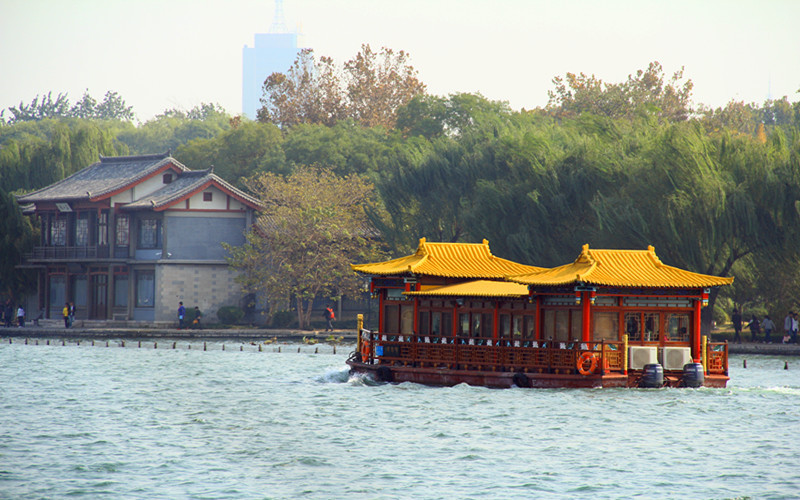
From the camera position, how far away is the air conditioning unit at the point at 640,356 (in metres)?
28.3

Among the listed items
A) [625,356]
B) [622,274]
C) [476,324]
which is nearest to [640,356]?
[625,356]

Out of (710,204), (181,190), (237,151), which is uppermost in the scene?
(237,151)

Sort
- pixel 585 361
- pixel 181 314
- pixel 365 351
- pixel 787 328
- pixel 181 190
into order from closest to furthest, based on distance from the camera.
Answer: pixel 585 361
pixel 365 351
pixel 787 328
pixel 181 314
pixel 181 190

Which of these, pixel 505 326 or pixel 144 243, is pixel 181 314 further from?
pixel 505 326

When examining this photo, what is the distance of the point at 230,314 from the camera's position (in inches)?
2151

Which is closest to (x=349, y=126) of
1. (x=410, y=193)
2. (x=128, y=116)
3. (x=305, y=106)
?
(x=305, y=106)

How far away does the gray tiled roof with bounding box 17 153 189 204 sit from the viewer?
56.6 meters

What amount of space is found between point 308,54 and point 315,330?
36731 mm

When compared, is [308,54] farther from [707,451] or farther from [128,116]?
[707,451]

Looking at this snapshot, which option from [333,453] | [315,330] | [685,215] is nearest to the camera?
[333,453]

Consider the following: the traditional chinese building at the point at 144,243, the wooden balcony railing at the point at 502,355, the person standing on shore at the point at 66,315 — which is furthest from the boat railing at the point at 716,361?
the person standing on shore at the point at 66,315

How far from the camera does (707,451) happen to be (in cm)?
2219

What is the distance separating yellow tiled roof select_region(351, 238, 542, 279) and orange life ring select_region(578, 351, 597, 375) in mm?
4964

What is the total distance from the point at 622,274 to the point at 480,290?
3880mm
